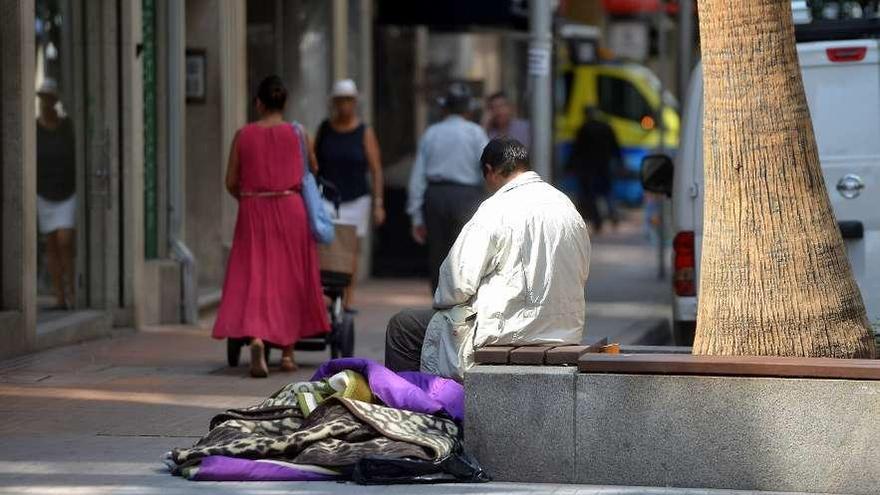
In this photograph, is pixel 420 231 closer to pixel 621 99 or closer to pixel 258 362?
pixel 258 362

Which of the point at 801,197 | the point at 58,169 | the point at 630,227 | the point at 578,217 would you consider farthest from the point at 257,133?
the point at 630,227

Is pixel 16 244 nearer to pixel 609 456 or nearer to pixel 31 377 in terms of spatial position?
pixel 31 377

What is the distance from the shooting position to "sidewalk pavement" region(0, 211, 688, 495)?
719cm

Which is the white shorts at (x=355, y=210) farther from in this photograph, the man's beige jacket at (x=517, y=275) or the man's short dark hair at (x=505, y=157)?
the man's beige jacket at (x=517, y=275)

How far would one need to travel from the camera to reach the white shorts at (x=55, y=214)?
12.5 meters

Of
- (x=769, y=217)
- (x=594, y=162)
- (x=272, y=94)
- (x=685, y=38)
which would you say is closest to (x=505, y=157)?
(x=769, y=217)

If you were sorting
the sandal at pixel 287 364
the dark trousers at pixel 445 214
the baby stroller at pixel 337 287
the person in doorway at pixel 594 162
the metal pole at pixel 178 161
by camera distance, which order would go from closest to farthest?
1. the sandal at pixel 287 364
2. the baby stroller at pixel 337 287
3. the dark trousers at pixel 445 214
4. the metal pole at pixel 178 161
5. the person in doorway at pixel 594 162

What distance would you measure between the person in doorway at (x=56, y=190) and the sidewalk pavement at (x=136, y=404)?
580 millimetres

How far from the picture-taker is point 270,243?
10859mm

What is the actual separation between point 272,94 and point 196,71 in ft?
14.6

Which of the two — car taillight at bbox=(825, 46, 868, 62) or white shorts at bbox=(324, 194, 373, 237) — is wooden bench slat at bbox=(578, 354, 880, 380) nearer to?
car taillight at bbox=(825, 46, 868, 62)

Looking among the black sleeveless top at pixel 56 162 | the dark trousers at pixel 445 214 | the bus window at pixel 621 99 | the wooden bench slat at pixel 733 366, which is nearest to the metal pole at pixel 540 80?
the dark trousers at pixel 445 214

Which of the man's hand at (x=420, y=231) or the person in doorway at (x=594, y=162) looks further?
the person in doorway at (x=594, y=162)

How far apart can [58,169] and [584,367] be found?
655 centimetres
